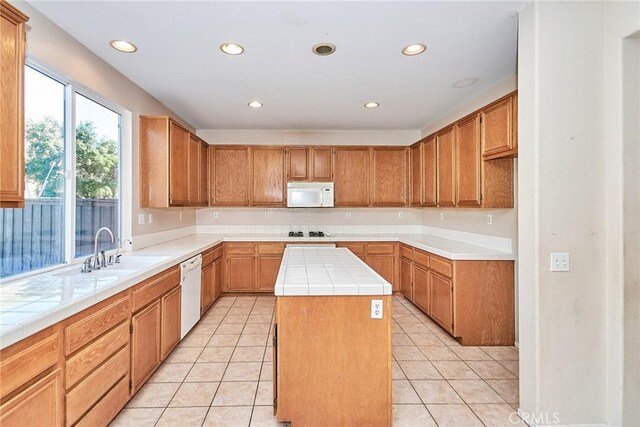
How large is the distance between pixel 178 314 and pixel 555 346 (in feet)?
9.49

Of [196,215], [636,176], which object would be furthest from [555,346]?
[196,215]

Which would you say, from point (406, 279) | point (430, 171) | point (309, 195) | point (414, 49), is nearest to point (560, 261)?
point (414, 49)

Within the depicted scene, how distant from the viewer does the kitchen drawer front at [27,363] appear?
115 cm

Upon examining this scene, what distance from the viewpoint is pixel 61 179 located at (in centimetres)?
229

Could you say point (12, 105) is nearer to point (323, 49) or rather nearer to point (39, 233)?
point (39, 233)

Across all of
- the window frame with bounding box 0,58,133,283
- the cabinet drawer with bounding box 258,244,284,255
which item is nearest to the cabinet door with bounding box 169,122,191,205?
the window frame with bounding box 0,58,133,283

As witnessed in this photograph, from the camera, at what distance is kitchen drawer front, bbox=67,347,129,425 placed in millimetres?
1500

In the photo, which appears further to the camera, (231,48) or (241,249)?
(241,249)

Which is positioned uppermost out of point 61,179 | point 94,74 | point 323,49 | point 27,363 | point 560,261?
Answer: point 323,49

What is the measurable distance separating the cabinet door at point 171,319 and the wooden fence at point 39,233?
30.4 inches

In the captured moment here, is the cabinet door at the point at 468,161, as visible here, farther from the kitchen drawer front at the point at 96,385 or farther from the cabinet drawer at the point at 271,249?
the kitchen drawer front at the point at 96,385

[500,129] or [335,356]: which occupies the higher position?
[500,129]

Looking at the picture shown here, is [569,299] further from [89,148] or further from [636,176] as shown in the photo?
[89,148]

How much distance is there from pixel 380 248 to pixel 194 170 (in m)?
2.82
